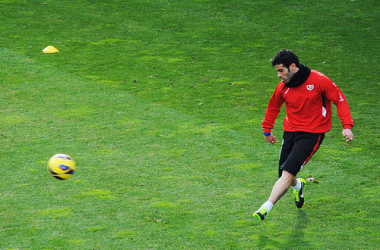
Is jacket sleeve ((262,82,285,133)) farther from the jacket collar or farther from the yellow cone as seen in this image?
the yellow cone

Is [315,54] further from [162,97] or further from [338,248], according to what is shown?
[338,248]

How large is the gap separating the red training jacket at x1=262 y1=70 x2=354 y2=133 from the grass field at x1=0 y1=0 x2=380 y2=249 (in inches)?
51.4

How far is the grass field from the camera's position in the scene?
6105 mm

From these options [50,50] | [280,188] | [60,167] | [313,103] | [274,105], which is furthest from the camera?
[50,50]

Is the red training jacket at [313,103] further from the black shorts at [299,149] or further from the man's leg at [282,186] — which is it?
the man's leg at [282,186]

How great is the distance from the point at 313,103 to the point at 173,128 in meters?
4.36

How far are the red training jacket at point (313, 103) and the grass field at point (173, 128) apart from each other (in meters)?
1.30

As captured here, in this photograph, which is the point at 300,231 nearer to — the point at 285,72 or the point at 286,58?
the point at 285,72

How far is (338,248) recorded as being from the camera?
5559 millimetres

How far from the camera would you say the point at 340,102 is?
5918 mm

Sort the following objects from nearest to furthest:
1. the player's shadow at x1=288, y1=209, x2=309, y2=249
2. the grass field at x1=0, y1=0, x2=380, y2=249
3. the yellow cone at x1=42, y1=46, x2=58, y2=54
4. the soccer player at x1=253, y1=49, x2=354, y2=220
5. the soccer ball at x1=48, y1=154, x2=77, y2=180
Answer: the player's shadow at x1=288, y1=209, x2=309, y2=249 → the soccer player at x1=253, y1=49, x2=354, y2=220 → the grass field at x1=0, y1=0, x2=380, y2=249 → the soccer ball at x1=48, y1=154, x2=77, y2=180 → the yellow cone at x1=42, y1=46, x2=58, y2=54

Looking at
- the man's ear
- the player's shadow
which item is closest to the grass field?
the player's shadow

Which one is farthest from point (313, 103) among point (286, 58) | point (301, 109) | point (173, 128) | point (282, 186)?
point (173, 128)

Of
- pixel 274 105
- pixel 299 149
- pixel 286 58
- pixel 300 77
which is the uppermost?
pixel 286 58
